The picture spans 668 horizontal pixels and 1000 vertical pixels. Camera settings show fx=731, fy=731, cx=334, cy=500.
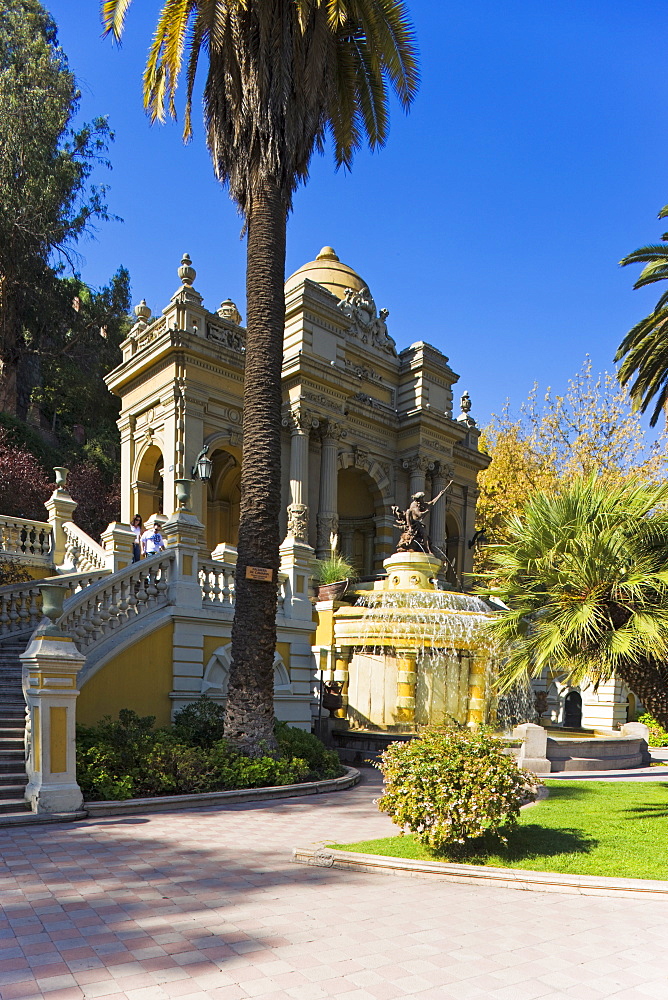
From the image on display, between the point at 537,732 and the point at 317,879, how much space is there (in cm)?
893

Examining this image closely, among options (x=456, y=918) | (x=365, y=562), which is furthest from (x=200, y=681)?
(x=365, y=562)

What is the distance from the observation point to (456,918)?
5.88 metres

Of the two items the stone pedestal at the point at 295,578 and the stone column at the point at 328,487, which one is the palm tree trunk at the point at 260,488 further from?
the stone column at the point at 328,487

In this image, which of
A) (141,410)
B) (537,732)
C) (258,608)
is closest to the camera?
(258,608)

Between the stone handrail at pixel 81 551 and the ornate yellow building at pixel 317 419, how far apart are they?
4.56 m

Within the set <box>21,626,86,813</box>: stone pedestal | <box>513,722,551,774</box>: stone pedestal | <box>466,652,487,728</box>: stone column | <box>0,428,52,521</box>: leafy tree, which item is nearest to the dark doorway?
<box>466,652,487,728</box>: stone column

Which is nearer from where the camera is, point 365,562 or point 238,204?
point 238,204

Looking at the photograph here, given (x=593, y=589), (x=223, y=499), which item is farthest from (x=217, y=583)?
(x=223, y=499)

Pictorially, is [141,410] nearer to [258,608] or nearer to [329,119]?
[329,119]

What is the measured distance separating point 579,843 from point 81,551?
1469 cm

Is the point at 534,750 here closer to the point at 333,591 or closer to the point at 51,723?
the point at 333,591

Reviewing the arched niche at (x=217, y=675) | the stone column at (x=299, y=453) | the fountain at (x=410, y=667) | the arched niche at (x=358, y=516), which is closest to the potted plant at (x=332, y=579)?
the fountain at (x=410, y=667)

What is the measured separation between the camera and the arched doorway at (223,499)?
100.0ft

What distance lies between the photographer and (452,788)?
7.40 metres
